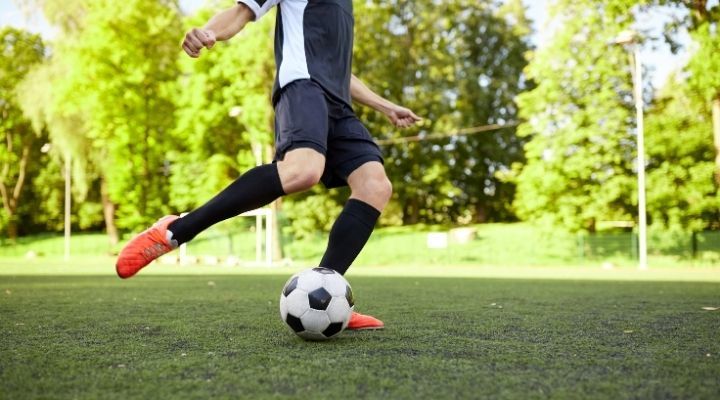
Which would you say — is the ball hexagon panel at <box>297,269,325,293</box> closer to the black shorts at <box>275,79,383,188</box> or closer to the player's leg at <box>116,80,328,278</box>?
the player's leg at <box>116,80,328,278</box>

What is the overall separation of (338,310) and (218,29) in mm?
1447

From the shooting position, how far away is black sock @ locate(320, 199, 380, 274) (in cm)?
347

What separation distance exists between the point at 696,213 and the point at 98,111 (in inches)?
851

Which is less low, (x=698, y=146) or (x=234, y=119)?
(x=234, y=119)

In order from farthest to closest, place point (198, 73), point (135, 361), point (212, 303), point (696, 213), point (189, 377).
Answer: point (198, 73)
point (696, 213)
point (212, 303)
point (135, 361)
point (189, 377)

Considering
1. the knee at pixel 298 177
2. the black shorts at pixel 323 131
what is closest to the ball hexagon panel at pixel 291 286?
the knee at pixel 298 177

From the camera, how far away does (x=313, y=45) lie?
341 cm

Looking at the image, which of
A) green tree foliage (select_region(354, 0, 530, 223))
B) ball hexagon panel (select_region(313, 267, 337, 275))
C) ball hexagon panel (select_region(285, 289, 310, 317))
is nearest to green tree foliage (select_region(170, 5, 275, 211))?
green tree foliage (select_region(354, 0, 530, 223))

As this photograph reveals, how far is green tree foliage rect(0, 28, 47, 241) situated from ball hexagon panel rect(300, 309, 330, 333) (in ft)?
108

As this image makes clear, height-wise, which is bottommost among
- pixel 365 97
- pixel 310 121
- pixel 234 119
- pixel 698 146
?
pixel 310 121

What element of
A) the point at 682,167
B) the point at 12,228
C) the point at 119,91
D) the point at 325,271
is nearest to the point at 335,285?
the point at 325,271

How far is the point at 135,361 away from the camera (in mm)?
2566

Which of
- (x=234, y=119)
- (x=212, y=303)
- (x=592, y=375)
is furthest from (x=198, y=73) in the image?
(x=592, y=375)

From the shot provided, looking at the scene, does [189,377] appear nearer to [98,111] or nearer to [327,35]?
[327,35]
